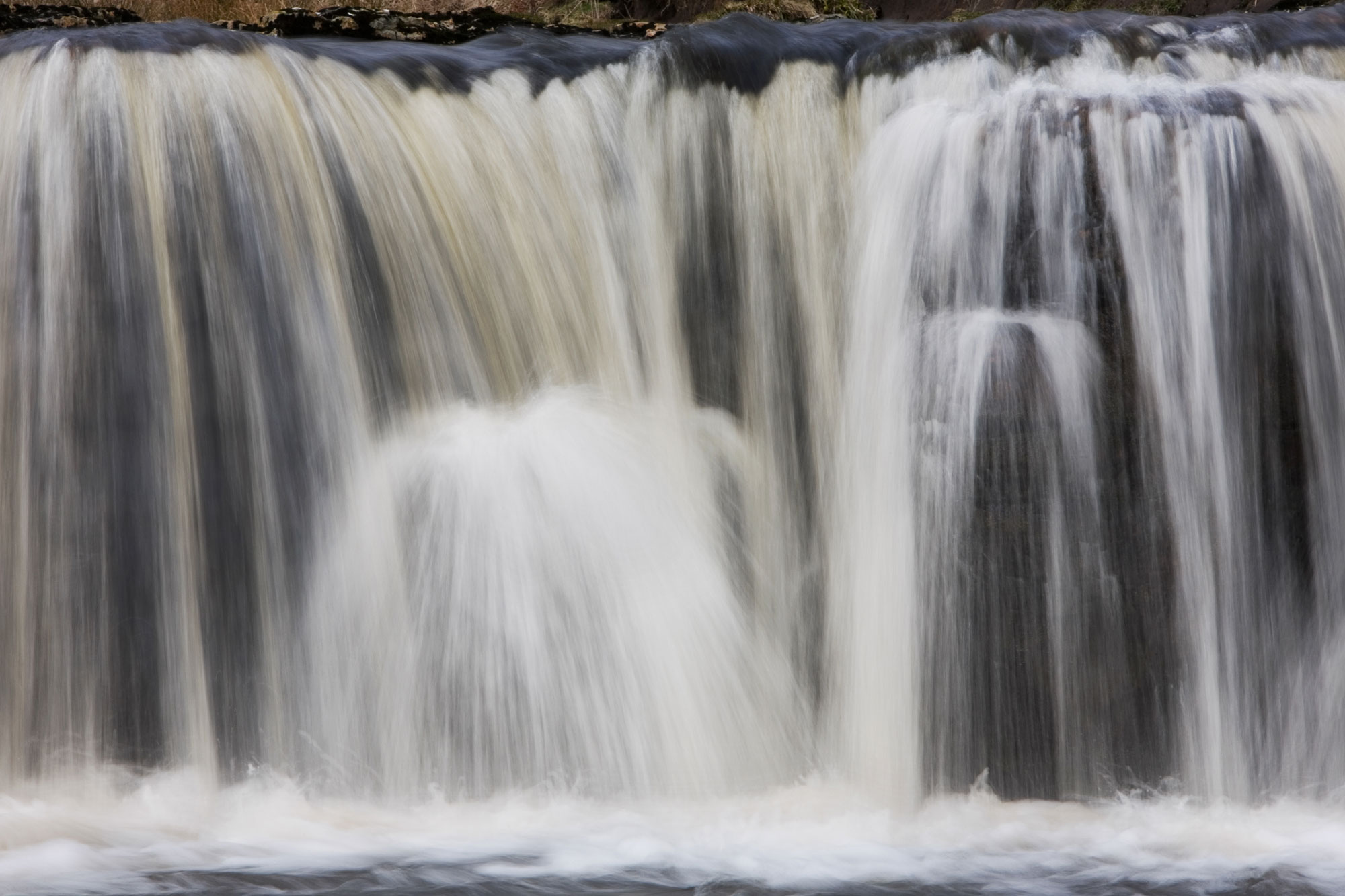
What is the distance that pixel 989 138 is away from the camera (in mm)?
5352

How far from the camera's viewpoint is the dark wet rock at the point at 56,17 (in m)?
6.23

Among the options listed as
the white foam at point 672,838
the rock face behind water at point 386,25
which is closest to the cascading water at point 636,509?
the white foam at point 672,838

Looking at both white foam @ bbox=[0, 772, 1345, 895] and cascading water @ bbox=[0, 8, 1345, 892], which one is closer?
white foam @ bbox=[0, 772, 1345, 895]

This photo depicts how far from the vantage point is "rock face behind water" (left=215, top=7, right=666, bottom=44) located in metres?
6.34

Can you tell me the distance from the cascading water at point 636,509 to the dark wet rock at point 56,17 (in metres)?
1.34

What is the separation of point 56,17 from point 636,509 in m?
3.99

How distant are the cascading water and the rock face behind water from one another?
87cm

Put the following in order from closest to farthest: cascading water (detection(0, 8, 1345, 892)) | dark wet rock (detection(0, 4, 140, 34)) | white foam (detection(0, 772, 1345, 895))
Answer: white foam (detection(0, 772, 1345, 895)), cascading water (detection(0, 8, 1345, 892)), dark wet rock (detection(0, 4, 140, 34))

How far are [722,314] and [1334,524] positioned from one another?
2.53 metres

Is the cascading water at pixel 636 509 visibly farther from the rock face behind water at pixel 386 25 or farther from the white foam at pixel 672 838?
the rock face behind water at pixel 386 25

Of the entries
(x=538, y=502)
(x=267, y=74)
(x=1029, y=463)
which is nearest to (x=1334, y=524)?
(x=1029, y=463)

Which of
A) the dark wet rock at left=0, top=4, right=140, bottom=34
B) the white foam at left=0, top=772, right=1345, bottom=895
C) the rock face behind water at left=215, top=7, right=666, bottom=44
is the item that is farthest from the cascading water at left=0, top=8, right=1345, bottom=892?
the dark wet rock at left=0, top=4, right=140, bottom=34

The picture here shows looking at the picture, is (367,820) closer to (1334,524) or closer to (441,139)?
(441,139)

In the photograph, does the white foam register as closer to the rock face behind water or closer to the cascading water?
the cascading water
